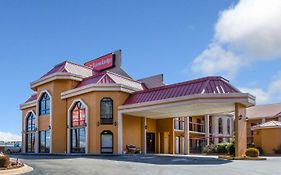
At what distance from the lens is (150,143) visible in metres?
40.4

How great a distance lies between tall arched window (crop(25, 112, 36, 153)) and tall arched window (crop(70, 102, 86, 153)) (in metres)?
8.83

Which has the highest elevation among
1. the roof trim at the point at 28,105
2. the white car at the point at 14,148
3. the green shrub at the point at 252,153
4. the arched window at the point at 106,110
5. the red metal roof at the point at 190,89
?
the red metal roof at the point at 190,89

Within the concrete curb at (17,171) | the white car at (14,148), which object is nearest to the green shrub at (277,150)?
the concrete curb at (17,171)

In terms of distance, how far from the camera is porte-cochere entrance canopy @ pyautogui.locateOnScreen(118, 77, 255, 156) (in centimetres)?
2812

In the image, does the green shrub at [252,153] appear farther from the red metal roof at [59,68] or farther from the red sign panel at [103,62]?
the red sign panel at [103,62]

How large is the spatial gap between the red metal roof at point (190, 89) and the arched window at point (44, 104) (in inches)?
437

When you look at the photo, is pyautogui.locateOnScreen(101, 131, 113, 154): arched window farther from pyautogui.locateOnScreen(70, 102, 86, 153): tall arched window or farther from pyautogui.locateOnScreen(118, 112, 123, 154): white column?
pyautogui.locateOnScreen(70, 102, 86, 153): tall arched window

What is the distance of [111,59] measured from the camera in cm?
4484

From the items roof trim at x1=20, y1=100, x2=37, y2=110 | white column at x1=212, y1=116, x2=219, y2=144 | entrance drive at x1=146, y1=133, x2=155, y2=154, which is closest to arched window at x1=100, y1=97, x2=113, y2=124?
entrance drive at x1=146, y1=133, x2=155, y2=154

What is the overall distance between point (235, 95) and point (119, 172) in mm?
13558

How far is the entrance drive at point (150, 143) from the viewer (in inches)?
1574

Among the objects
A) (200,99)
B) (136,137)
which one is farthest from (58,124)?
(200,99)

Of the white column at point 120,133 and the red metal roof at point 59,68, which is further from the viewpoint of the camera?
the red metal roof at point 59,68

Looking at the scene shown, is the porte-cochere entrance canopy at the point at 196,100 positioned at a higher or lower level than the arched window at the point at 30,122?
higher
